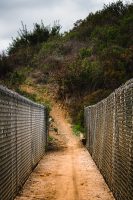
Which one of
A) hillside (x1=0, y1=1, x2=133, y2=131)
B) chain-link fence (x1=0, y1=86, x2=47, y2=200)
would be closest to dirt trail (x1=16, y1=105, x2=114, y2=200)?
chain-link fence (x1=0, y1=86, x2=47, y2=200)

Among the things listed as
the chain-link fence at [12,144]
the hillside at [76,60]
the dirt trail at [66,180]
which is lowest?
the dirt trail at [66,180]

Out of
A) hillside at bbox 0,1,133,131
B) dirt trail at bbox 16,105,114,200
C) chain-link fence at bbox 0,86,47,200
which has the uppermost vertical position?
hillside at bbox 0,1,133,131

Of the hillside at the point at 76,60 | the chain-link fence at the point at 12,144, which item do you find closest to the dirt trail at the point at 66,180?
the chain-link fence at the point at 12,144

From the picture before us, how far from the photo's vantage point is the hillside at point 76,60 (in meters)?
40.7

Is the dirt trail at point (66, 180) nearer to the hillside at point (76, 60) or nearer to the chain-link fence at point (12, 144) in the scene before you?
the chain-link fence at point (12, 144)

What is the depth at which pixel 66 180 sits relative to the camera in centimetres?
1433

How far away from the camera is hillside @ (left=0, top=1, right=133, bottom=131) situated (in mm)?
40688

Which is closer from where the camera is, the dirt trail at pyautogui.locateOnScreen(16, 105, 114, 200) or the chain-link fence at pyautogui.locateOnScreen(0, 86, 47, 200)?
the chain-link fence at pyautogui.locateOnScreen(0, 86, 47, 200)

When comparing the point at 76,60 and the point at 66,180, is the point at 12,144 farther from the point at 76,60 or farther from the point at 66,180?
the point at 76,60

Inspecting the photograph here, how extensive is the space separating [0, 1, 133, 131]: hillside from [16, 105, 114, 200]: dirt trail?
42.9 feet

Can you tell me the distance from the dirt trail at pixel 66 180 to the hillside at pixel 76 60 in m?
13.1

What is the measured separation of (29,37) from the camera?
59.7 meters

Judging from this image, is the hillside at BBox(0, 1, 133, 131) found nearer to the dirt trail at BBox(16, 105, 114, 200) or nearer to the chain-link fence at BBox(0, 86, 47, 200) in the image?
the dirt trail at BBox(16, 105, 114, 200)

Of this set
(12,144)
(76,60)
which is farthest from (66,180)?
(76,60)
